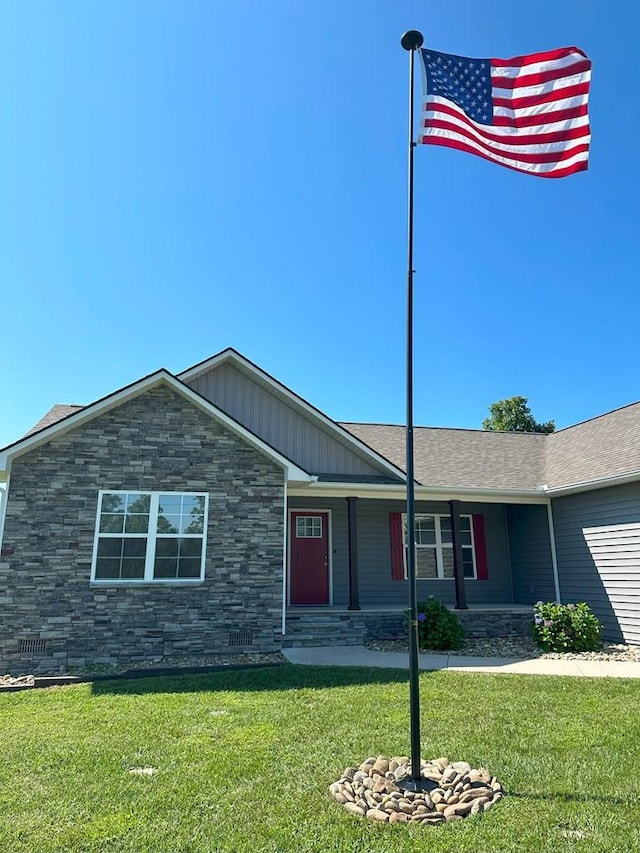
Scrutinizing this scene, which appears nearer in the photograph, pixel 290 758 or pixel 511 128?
pixel 290 758

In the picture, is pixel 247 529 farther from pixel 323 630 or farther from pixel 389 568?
pixel 389 568

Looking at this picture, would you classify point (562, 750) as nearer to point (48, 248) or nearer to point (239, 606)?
point (239, 606)

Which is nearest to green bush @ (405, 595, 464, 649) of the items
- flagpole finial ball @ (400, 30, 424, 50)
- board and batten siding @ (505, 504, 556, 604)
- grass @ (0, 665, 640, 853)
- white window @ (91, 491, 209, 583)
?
grass @ (0, 665, 640, 853)

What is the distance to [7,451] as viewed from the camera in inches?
345

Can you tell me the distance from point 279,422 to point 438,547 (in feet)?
16.5

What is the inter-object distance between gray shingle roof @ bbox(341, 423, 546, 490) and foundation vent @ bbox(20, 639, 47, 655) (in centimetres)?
781

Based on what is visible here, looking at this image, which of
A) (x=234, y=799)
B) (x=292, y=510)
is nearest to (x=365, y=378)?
(x=292, y=510)

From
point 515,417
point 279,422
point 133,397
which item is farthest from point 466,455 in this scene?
point 515,417

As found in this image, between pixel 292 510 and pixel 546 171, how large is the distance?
30.1ft

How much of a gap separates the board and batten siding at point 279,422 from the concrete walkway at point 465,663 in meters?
4.06

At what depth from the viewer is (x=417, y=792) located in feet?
12.1

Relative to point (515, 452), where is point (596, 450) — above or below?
below

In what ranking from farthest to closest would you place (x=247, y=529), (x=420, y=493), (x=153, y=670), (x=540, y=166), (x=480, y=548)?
(x=480, y=548)
(x=420, y=493)
(x=247, y=529)
(x=153, y=670)
(x=540, y=166)

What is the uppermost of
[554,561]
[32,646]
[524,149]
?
[524,149]
